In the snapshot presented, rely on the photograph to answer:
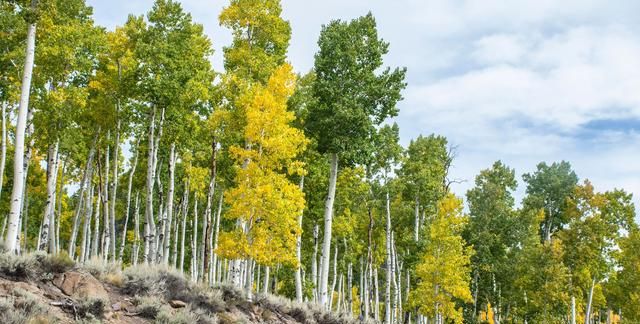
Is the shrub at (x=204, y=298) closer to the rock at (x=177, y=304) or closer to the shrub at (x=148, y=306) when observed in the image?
the rock at (x=177, y=304)

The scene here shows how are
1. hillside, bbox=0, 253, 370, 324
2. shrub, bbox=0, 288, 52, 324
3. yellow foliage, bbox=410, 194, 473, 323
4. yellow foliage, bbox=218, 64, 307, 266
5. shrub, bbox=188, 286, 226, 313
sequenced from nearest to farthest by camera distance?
shrub, bbox=0, 288, 52, 324 → hillside, bbox=0, 253, 370, 324 → shrub, bbox=188, 286, 226, 313 → yellow foliage, bbox=218, 64, 307, 266 → yellow foliage, bbox=410, 194, 473, 323

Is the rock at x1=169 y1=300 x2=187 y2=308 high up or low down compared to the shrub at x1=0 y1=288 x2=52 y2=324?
down

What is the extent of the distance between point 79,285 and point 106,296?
724mm

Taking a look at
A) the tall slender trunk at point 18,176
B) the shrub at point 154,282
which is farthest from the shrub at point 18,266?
the shrub at point 154,282

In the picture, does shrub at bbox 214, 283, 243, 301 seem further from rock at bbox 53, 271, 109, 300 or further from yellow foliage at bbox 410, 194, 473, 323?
yellow foliage at bbox 410, 194, 473, 323

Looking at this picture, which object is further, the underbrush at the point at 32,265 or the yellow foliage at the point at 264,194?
the yellow foliage at the point at 264,194

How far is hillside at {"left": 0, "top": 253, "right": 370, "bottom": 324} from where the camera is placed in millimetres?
10984

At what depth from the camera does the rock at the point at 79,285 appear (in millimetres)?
12523

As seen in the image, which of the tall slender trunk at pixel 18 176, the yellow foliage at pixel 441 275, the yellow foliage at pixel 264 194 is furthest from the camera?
the yellow foliage at pixel 441 275

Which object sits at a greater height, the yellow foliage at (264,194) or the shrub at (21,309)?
the yellow foliage at (264,194)

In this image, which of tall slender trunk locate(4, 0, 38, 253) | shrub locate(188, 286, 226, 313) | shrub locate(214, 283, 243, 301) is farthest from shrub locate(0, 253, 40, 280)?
shrub locate(214, 283, 243, 301)

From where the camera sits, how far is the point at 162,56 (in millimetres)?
20094

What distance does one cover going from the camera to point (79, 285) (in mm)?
12820

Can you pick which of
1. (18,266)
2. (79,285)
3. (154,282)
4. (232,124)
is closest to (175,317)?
(154,282)
